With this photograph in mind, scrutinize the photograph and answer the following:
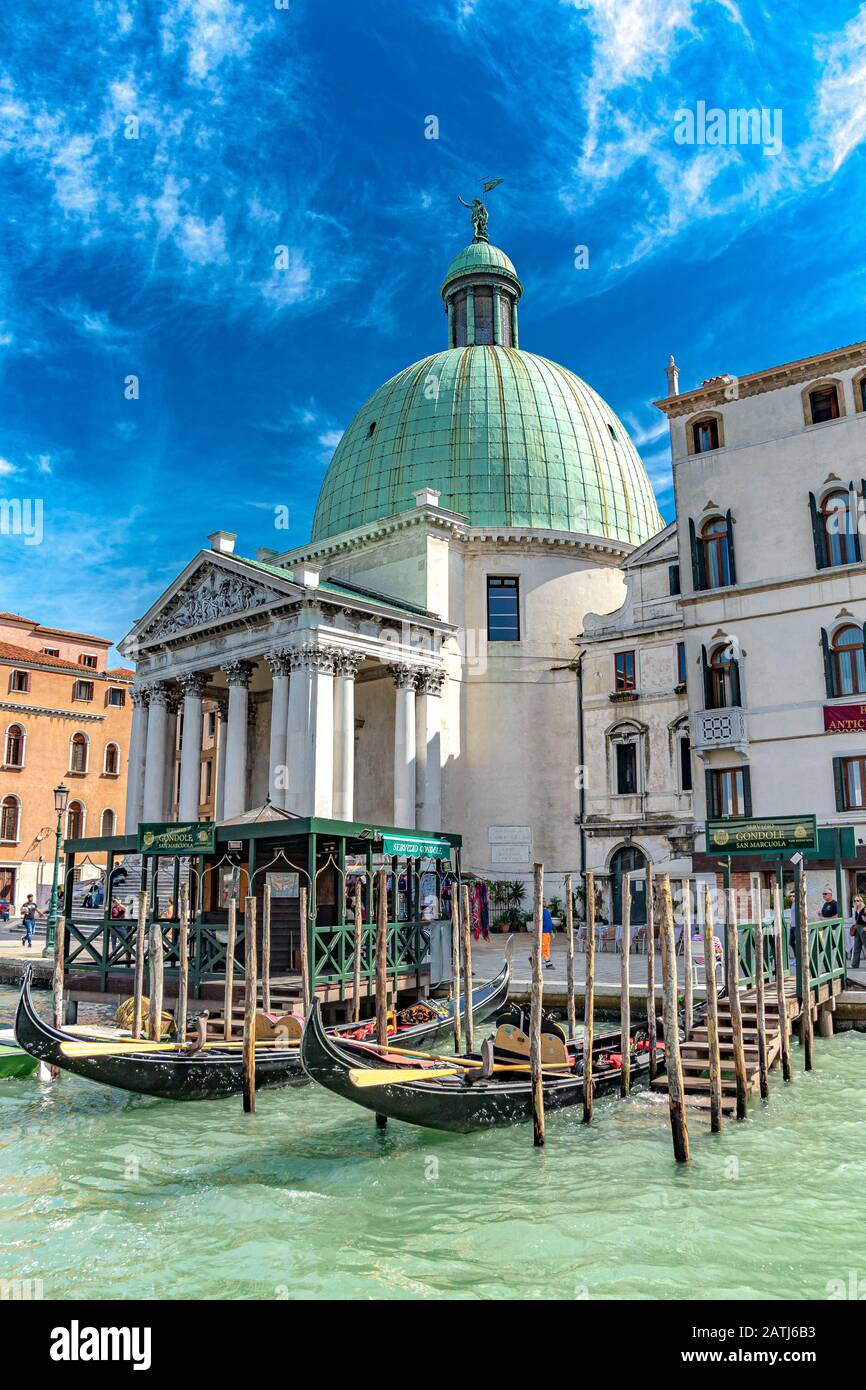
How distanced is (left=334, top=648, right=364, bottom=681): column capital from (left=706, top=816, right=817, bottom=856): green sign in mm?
14205

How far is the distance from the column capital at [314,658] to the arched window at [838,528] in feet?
45.0

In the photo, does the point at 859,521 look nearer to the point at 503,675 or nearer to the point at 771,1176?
the point at 503,675

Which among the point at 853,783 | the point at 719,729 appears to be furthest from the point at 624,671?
the point at 853,783

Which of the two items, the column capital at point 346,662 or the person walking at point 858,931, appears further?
the column capital at point 346,662

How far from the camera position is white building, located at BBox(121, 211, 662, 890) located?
31312 mm

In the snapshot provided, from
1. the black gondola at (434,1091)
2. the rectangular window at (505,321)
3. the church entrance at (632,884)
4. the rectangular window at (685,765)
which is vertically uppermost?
the rectangular window at (505,321)

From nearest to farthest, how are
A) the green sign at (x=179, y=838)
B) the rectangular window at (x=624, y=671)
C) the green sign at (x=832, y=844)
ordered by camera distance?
the green sign at (x=832, y=844) → the green sign at (x=179, y=838) → the rectangular window at (x=624, y=671)

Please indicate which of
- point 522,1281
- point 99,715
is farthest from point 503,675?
point 522,1281

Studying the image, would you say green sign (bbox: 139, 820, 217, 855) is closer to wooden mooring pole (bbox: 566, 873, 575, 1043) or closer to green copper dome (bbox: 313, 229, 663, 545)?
wooden mooring pole (bbox: 566, 873, 575, 1043)

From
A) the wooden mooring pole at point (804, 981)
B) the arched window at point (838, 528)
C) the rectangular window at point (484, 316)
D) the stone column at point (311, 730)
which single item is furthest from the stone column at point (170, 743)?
the wooden mooring pole at point (804, 981)

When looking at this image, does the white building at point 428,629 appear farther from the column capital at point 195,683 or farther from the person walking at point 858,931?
the person walking at point 858,931

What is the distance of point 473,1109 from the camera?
11.6 meters

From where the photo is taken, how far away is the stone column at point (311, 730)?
30031 mm

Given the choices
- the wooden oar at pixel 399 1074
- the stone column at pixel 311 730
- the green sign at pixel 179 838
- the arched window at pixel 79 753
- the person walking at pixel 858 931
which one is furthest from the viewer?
the arched window at pixel 79 753
